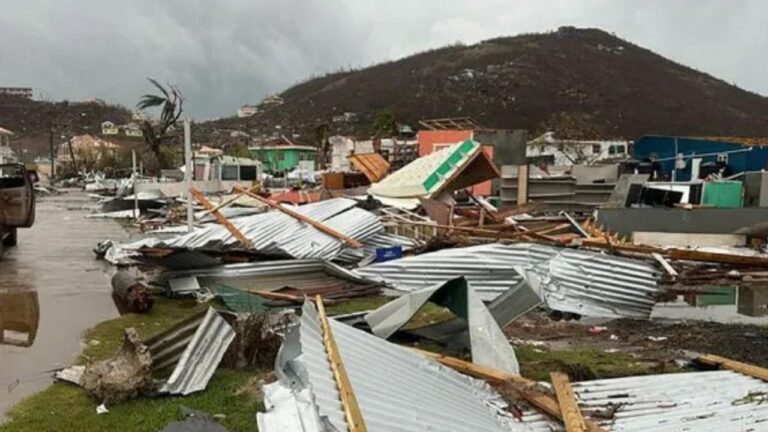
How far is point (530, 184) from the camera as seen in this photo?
21500 millimetres

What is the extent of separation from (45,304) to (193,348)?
4.96 m

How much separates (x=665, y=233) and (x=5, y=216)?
1514 centimetres

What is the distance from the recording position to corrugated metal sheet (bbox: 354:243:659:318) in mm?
9859

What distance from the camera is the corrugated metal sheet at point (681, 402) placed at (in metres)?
4.46

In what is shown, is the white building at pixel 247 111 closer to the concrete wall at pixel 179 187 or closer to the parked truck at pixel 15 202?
the concrete wall at pixel 179 187

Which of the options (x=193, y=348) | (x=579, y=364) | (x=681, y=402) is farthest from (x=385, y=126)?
(x=681, y=402)

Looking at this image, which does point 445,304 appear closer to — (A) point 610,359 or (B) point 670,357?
(A) point 610,359

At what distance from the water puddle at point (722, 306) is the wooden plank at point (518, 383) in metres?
5.19

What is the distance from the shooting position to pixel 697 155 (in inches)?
939

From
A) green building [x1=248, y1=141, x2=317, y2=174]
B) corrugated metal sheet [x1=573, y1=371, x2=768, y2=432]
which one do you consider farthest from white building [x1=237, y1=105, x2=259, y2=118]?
corrugated metal sheet [x1=573, y1=371, x2=768, y2=432]

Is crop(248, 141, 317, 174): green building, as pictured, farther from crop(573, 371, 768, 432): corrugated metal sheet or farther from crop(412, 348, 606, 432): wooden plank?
crop(573, 371, 768, 432): corrugated metal sheet

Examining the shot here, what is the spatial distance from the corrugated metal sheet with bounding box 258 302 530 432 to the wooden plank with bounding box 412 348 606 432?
16 cm

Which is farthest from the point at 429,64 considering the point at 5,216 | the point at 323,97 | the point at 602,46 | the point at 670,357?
the point at 670,357

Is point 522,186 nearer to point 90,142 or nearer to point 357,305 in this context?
point 357,305
